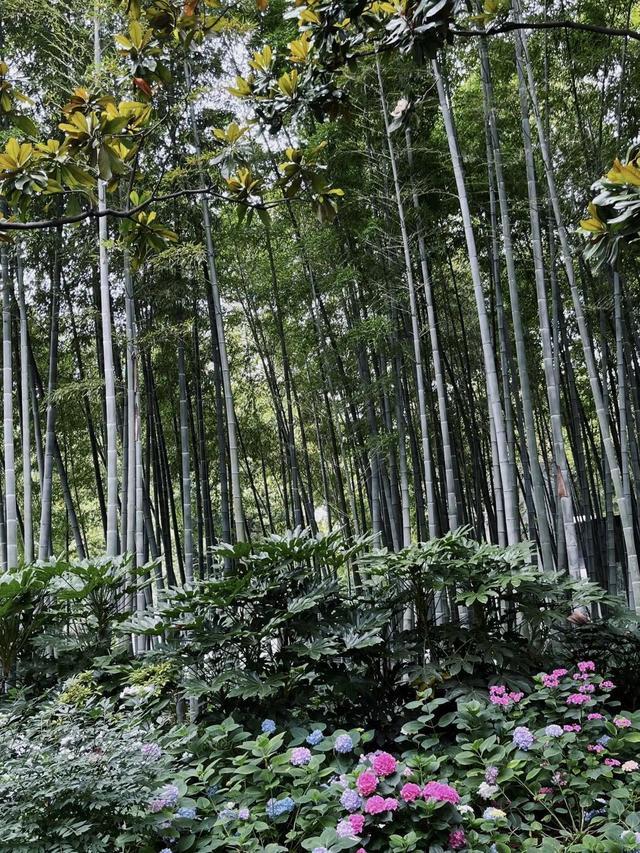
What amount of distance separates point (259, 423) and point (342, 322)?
2271mm

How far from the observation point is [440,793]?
1354 millimetres

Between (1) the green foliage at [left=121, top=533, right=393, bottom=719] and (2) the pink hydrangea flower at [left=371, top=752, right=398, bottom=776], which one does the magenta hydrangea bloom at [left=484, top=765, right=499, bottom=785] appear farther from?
(1) the green foliage at [left=121, top=533, right=393, bottom=719]

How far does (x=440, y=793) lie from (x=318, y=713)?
25.4 inches

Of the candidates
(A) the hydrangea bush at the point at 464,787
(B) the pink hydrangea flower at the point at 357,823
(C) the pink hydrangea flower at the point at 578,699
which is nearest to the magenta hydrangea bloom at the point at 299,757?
(A) the hydrangea bush at the point at 464,787

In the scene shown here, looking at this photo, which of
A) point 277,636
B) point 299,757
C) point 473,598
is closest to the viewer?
point 299,757

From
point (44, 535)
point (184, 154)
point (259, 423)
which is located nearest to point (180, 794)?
point (44, 535)

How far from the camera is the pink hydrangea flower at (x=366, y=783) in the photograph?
4.45ft

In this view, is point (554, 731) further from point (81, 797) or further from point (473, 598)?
point (81, 797)

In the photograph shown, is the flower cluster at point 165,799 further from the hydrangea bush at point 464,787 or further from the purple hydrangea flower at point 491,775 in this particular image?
the purple hydrangea flower at point 491,775

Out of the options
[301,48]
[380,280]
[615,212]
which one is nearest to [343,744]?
[615,212]

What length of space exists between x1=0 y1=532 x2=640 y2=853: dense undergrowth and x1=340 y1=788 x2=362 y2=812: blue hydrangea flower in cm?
1

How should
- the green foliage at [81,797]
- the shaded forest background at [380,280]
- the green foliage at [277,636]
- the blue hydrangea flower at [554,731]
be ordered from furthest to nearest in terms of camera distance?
the shaded forest background at [380,280]
the green foliage at [277,636]
the blue hydrangea flower at [554,731]
the green foliage at [81,797]

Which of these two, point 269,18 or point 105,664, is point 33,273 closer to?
point 269,18

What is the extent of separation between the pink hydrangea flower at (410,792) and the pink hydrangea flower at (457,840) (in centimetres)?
10
